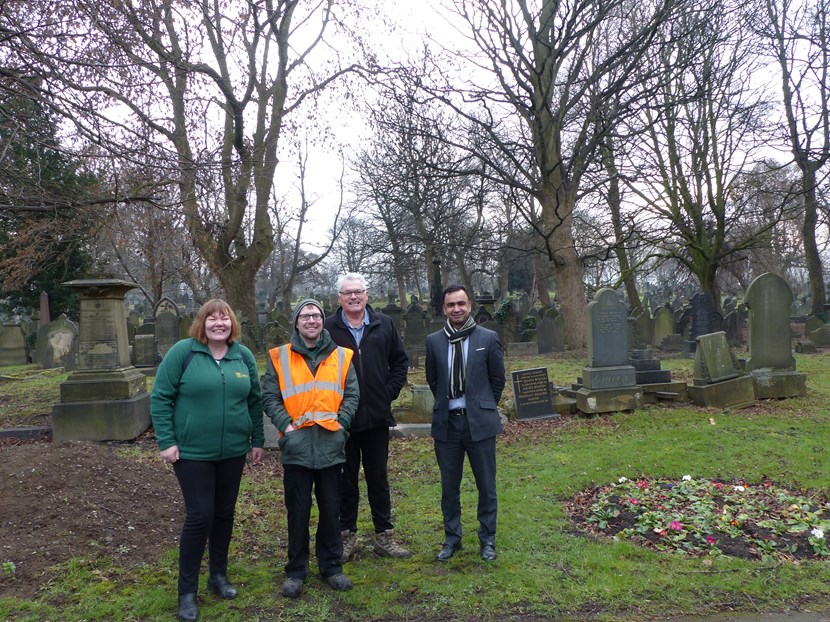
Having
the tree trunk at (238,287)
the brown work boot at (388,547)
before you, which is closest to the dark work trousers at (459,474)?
the brown work boot at (388,547)

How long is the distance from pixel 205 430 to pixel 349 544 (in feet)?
4.66

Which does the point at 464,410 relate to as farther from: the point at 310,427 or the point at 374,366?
the point at 310,427

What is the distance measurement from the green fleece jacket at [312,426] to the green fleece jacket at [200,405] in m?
0.17

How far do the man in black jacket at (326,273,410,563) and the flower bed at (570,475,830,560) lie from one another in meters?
1.69

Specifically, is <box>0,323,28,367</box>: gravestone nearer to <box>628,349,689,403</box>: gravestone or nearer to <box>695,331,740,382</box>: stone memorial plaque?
<box>628,349,689,403</box>: gravestone

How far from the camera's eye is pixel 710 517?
4.70 metres

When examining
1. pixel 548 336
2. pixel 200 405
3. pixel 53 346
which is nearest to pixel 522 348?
pixel 548 336

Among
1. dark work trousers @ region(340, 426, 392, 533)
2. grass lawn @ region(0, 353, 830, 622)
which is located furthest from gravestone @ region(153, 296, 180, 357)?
dark work trousers @ region(340, 426, 392, 533)

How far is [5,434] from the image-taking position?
8484mm

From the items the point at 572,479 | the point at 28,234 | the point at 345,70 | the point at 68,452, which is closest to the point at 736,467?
the point at 572,479

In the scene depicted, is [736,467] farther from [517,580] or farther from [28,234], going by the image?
[28,234]

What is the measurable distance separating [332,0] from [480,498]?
14.0 metres

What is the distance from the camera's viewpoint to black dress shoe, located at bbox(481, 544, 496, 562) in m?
4.03

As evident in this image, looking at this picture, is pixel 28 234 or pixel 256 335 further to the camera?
pixel 256 335
